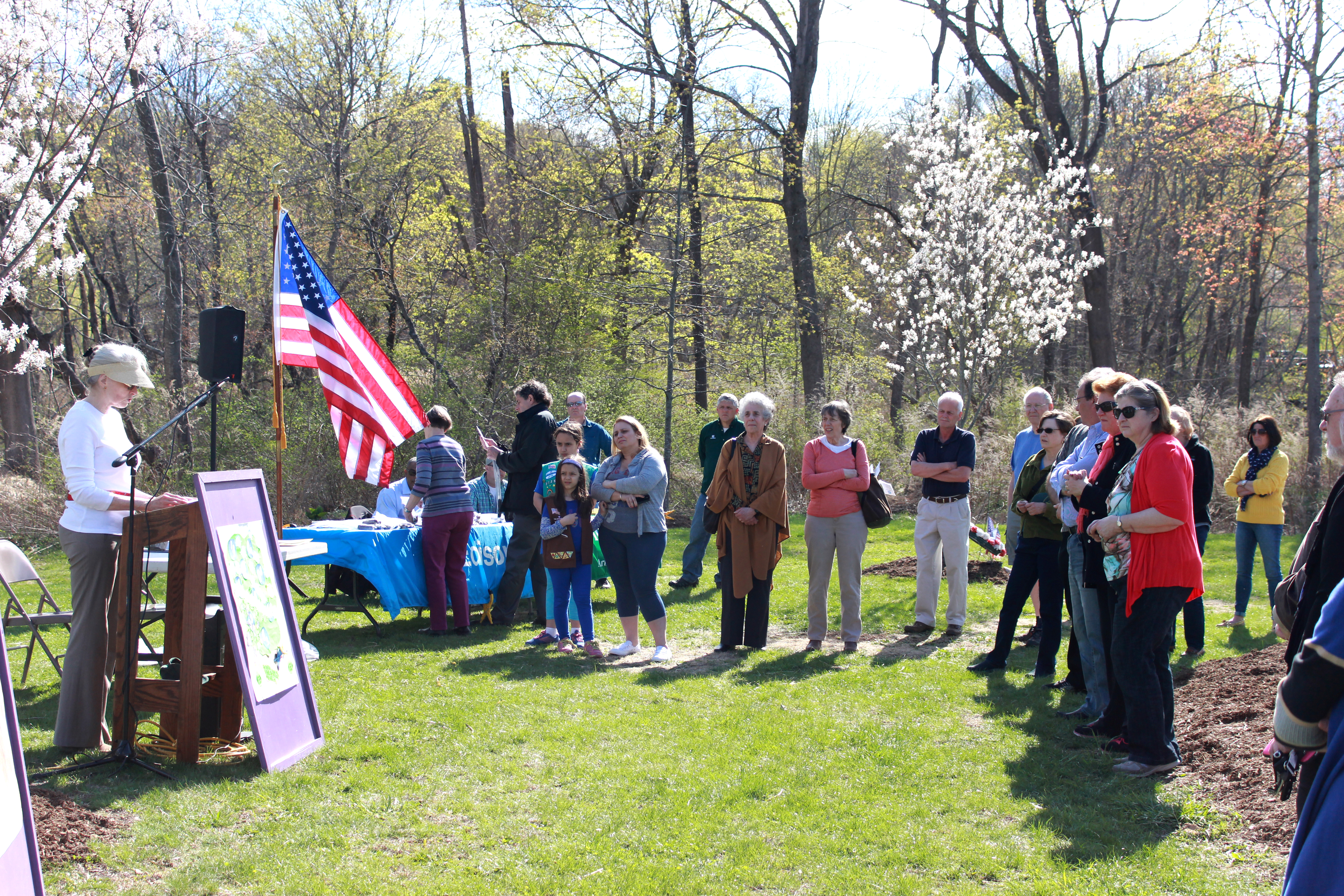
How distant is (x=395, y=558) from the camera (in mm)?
8484

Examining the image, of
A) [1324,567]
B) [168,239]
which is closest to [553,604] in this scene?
[1324,567]

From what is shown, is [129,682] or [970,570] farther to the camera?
[970,570]

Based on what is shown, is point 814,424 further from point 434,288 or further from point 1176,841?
point 1176,841

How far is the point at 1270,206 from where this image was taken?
23.1 meters

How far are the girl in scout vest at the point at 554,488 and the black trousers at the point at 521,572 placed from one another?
0.31 m

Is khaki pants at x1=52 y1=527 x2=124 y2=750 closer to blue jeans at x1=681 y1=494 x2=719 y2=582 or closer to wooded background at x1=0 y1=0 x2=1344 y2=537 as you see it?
blue jeans at x1=681 y1=494 x2=719 y2=582

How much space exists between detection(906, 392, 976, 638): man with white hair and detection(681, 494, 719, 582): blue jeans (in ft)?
9.32

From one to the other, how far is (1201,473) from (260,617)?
6.85 m

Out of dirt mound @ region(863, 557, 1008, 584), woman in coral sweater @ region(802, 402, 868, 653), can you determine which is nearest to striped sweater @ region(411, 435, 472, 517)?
woman in coral sweater @ region(802, 402, 868, 653)

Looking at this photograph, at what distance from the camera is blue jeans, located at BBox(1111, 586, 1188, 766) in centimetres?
466

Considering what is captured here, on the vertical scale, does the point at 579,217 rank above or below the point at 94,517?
above

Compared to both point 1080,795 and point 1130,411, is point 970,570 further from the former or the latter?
point 1130,411

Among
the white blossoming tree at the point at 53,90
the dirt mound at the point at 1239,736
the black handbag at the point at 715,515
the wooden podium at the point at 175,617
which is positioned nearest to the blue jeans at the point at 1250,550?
the dirt mound at the point at 1239,736

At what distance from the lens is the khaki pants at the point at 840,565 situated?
7.82m
